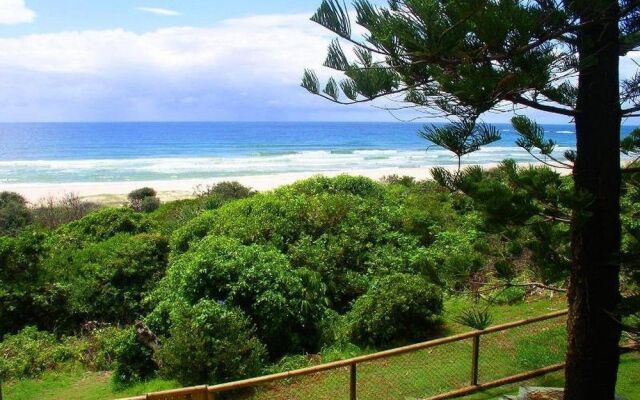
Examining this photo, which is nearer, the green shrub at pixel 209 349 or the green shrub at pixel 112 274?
the green shrub at pixel 209 349

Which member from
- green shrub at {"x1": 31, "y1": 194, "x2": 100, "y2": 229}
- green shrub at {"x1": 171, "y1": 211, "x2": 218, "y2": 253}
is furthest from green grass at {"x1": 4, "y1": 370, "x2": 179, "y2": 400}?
green shrub at {"x1": 31, "y1": 194, "x2": 100, "y2": 229}

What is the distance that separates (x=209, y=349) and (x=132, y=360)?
1.82 m

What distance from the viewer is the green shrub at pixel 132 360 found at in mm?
8414

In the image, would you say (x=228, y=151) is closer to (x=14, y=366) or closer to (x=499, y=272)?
(x=14, y=366)

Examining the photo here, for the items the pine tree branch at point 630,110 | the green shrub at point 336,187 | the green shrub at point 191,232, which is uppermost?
the pine tree branch at point 630,110

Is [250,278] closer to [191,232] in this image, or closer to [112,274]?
[191,232]

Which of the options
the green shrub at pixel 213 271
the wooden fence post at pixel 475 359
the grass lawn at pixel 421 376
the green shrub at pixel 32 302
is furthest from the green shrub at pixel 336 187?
the wooden fence post at pixel 475 359

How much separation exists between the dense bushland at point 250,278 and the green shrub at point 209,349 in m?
0.02

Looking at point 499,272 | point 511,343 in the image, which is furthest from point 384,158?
point 499,272

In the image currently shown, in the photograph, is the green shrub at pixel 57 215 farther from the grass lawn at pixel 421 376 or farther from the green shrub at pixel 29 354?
the grass lawn at pixel 421 376

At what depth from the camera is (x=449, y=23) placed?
3230mm

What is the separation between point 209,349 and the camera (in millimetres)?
7301

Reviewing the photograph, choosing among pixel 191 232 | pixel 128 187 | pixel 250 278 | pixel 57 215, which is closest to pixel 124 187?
pixel 128 187

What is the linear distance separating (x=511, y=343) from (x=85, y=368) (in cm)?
656
